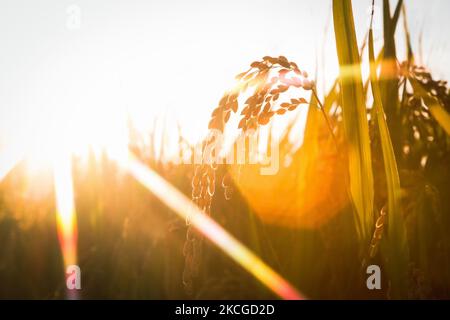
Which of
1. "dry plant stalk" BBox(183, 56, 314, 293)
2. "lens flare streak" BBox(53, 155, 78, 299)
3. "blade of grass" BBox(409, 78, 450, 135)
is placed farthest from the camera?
"lens flare streak" BBox(53, 155, 78, 299)

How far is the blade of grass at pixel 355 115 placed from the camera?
4.10ft

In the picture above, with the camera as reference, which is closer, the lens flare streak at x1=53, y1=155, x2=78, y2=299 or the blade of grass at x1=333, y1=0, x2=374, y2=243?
the blade of grass at x1=333, y1=0, x2=374, y2=243

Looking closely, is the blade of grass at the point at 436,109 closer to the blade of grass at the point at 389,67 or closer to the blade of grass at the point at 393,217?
the blade of grass at the point at 389,67

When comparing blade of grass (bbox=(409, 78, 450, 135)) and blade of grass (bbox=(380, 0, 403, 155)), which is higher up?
blade of grass (bbox=(380, 0, 403, 155))

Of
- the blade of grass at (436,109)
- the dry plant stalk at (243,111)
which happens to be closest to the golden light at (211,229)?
the dry plant stalk at (243,111)

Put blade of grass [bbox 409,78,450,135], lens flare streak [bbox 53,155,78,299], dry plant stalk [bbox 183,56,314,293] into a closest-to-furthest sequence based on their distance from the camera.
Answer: dry plant stalk [bbox 183,56,314,293]
blade of grass [bbox 409,78,450,135]
lens flare streak [bbox 53,155,78,299]

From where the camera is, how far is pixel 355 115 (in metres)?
1.26

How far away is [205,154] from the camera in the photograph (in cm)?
104

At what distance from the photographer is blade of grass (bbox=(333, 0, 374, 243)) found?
125 centimetres

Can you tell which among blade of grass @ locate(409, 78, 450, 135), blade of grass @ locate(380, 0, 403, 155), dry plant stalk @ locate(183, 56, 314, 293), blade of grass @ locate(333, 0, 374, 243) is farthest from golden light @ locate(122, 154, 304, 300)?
blade of grass @ locate(409, 78, 450, 135)

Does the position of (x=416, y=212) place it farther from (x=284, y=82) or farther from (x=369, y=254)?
(x=284, y=82)

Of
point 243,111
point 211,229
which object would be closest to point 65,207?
point 211,229

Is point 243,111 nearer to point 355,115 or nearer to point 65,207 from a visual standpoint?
point 355,115

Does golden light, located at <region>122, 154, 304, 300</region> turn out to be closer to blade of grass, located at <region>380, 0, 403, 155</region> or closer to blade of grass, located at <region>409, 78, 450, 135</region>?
blade of grass, located at <region>380, 0, 403, 155</region>
